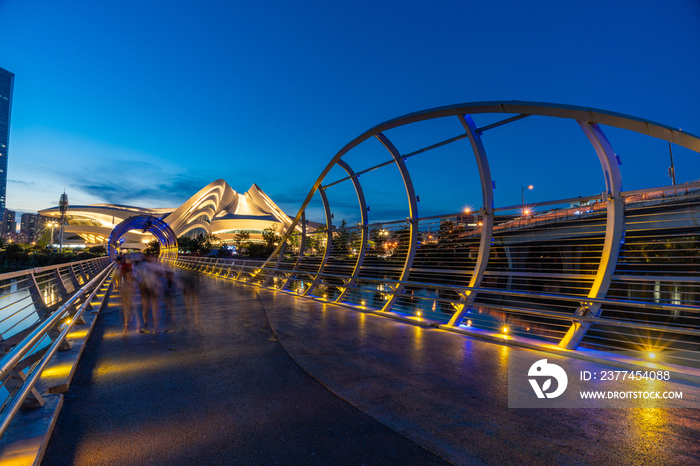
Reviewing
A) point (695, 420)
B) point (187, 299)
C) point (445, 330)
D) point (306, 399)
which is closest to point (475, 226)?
point (445, 330)

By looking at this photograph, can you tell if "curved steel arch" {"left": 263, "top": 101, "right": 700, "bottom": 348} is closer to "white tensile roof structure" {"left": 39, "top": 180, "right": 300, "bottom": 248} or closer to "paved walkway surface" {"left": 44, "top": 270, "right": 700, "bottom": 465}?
"paved walkway surface" {"left": 44, "top": 270, "right": 700, "bottom": 465}

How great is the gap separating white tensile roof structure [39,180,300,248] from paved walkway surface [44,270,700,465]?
80.1m

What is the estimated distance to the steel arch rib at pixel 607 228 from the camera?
4.30 metres

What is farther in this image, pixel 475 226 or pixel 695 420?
pixel 475 226

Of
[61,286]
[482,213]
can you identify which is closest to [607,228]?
[482,213]

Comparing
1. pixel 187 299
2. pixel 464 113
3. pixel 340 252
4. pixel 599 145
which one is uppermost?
pixel 464 113

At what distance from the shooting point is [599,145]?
443cm

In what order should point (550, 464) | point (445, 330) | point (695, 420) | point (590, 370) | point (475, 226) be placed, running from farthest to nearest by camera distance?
point (475, 226) → point (445, 330) → point (590, 370) → point (695, 420) → point (550, 464)

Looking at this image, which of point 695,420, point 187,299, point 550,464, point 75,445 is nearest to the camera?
point 550,464

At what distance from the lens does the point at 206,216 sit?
3430 inches

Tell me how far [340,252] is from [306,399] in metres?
7.15

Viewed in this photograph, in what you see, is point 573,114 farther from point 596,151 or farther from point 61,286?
point 61,286

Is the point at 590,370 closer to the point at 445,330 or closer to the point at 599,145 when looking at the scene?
the point at 445,330

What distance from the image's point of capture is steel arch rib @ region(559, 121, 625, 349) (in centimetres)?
430
